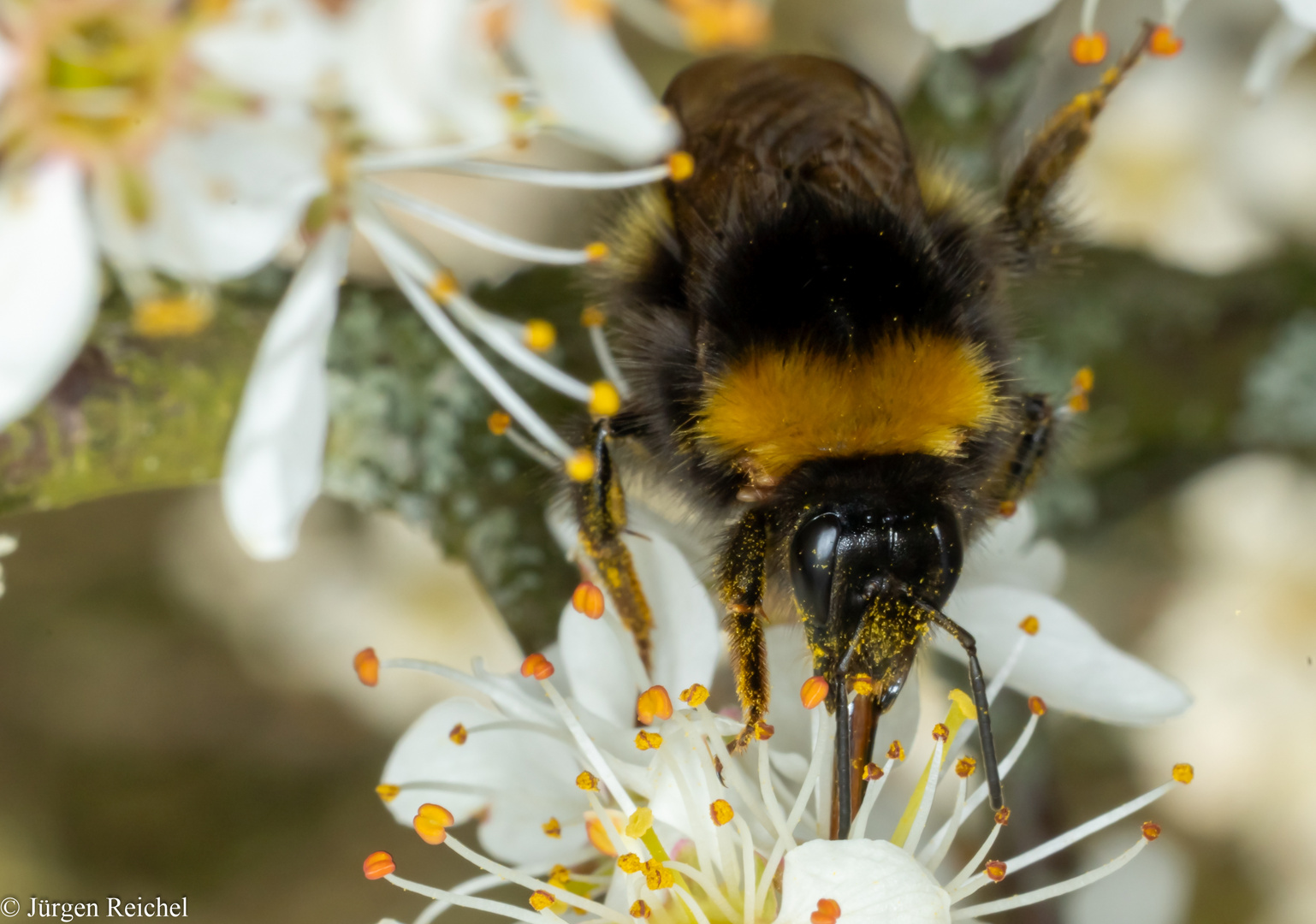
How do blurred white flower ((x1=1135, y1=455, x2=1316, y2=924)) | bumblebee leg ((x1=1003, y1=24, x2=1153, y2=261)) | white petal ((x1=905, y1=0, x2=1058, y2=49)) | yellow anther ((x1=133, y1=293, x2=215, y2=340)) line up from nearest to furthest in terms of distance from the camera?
yellow anther ((x1=133, y1=293, x2=215, y2=340))
white petal ((x1=905, y1=0, x2=1058, y2=49))
bumblebee leg ((x1=1003, y1=24, x2=1153, y2=261))
blurred white flower ((x1=1135, y1=455, x2=1316, y2=924))

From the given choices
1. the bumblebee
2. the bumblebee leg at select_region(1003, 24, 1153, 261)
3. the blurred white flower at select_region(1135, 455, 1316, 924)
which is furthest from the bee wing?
the blurred white flower at select_region(1135, 455, 1316, 924)

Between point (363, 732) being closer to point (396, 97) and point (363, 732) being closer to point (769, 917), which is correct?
point (769, 917)

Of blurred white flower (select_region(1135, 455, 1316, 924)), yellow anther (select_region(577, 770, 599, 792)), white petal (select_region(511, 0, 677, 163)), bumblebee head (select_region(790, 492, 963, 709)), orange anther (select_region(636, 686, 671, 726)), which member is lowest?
blurred white flower (select_region(1135, 455, 1316, 924))

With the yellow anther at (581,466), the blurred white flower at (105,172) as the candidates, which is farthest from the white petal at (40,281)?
the yellow anther at (581,466)

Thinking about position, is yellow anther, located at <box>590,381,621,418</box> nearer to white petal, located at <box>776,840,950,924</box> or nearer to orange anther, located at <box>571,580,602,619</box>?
orange anther, located at <box>571,580,602,619</box>

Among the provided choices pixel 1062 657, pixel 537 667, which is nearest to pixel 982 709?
pixel 1062 657

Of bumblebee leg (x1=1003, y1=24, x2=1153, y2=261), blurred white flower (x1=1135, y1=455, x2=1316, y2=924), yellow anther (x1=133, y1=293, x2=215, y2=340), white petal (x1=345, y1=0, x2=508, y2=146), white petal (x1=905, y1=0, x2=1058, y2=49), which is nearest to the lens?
white petal (x1=345, y1=0, x2=508, y2=146)

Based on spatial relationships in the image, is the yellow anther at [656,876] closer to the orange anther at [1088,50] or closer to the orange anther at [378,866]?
the orange anther at [378,866]
